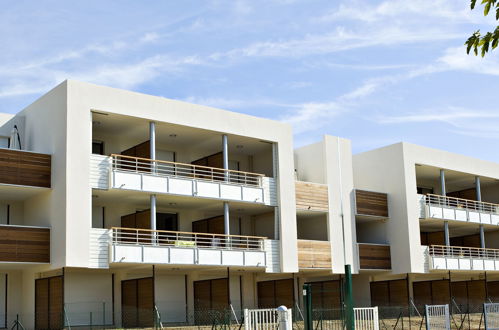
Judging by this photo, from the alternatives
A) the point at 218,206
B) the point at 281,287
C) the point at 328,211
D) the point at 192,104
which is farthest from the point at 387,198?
the point at 192,104

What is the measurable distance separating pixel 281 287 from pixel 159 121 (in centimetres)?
1116

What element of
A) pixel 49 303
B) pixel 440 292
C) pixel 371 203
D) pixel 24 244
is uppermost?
pixel 371 203

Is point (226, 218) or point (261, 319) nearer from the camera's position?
point (261, 319)

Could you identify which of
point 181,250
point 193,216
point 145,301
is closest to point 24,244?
point 145,301

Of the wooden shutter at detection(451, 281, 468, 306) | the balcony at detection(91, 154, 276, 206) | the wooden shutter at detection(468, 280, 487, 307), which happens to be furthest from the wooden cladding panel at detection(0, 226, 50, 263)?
the wooden shutter at detection(468, 280, 487, 307)

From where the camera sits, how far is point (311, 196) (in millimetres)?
36250

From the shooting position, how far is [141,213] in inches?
1216

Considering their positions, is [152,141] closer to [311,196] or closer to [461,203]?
[311,196]

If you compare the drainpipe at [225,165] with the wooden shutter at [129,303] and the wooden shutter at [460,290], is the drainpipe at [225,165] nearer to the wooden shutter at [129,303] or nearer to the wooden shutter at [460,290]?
the wooden shutter at [129,303]

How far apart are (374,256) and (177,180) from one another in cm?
1300

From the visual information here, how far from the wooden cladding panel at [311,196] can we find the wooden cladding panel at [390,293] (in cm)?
745

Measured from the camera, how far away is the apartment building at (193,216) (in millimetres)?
27984

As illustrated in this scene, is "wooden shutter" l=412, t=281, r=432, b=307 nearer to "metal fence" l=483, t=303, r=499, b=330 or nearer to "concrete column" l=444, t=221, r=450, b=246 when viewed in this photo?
"concrete column" l=444, t=221, r=450, b=246

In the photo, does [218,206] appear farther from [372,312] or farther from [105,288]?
[372,312]
